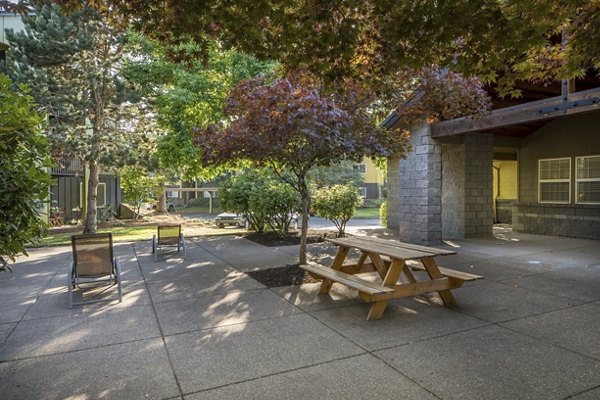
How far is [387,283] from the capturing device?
472cm

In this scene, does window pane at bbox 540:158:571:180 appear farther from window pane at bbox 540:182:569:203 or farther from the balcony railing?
the balcony railing

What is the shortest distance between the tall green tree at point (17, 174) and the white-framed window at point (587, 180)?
45.9 feet

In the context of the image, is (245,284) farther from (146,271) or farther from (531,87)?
(531,87)

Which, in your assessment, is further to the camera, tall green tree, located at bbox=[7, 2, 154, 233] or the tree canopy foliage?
tall green tree, located at bbox=[7, 2, 154, 233]

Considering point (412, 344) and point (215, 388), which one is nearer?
point (215, 388)

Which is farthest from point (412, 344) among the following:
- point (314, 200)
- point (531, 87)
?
point (531, 87)

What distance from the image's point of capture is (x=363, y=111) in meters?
7.64

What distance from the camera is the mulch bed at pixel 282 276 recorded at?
20.9 ft

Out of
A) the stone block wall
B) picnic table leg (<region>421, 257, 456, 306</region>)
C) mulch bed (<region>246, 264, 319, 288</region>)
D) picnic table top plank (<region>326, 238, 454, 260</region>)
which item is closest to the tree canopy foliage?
picnic table top plank (<region>326, 238, 454, 260</region>)

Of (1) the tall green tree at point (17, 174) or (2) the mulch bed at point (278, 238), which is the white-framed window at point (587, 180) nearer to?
(2) the mulch bed at point (278, 238)

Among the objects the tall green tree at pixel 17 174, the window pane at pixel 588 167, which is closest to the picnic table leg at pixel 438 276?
the tall green tree at pixel 17 174

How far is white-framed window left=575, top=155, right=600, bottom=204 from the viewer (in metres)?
11.7

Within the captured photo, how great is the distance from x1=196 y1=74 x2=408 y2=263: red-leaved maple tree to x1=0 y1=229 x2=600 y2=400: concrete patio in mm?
2295

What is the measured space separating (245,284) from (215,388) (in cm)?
331
